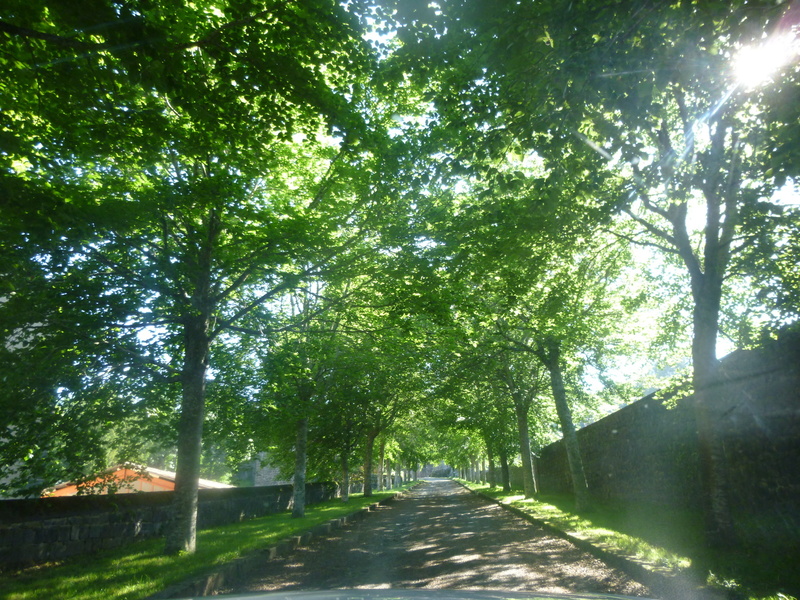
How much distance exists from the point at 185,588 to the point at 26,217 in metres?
5.12

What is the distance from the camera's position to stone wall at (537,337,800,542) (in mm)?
8031

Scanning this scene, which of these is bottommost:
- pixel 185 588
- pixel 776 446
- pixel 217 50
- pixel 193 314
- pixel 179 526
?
pixel 185 588

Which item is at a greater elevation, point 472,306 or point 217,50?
point 217,50

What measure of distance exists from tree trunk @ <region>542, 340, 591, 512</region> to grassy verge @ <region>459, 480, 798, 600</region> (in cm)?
142

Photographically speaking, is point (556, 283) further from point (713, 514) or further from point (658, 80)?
point (658, 80)

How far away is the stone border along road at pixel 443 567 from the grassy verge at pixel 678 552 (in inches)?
12.9

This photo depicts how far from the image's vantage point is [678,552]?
763 cm

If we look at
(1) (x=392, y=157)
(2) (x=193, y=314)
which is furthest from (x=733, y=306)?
(2) (x=193, y=314)

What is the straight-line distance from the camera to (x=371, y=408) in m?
Result: 27.4

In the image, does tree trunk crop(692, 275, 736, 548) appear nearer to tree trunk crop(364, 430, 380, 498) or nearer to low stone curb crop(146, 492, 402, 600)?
low stone curb crop(146, 492, 402, 600)

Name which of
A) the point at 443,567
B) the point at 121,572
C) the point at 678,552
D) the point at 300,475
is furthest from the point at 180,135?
the point at 300,475

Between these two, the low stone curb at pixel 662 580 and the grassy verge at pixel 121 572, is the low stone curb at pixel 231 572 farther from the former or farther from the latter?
the low stone curb at pixel 662 580

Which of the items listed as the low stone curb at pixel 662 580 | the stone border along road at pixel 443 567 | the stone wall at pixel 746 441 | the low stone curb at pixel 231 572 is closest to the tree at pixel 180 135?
the low stone curb at pixel 231 572

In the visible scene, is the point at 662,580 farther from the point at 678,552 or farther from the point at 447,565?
the point at 447,565
